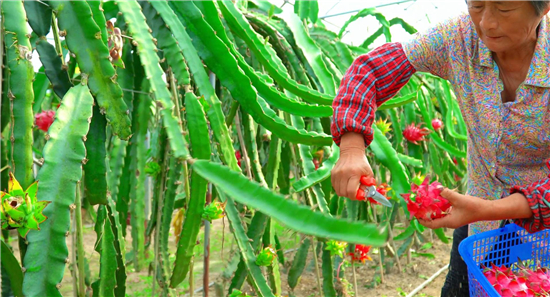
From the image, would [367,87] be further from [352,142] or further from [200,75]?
[200,75]

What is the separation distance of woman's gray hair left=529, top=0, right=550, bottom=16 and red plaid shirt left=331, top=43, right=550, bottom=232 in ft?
0.89

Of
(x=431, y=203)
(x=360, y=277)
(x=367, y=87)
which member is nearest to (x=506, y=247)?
(x=431, y=203)

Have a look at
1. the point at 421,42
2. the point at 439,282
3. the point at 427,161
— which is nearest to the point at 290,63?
the point at 421,42

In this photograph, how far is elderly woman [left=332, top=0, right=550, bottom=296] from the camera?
86 centimetres

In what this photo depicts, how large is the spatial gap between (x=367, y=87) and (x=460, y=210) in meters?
0.33

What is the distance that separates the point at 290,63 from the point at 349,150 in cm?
67

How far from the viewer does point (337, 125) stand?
998 mm

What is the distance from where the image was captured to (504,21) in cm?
87

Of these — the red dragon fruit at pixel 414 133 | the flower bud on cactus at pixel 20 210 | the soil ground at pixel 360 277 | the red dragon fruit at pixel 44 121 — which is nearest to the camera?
the flower bud on cactus at pixel 20 210

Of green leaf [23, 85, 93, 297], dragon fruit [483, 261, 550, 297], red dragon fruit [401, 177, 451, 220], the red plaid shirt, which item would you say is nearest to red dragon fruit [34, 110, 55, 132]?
green leaf [23, 85, 93, 297]

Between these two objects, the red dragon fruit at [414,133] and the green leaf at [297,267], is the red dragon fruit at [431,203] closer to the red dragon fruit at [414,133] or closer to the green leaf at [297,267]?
the green leaf at [297,267]

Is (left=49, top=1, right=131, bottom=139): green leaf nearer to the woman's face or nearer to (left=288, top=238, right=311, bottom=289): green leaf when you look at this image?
the woman's face

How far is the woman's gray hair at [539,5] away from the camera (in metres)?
0.86

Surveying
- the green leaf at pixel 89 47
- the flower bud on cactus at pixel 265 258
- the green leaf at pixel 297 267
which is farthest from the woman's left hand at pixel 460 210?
the green leaf at pixel 297 267
